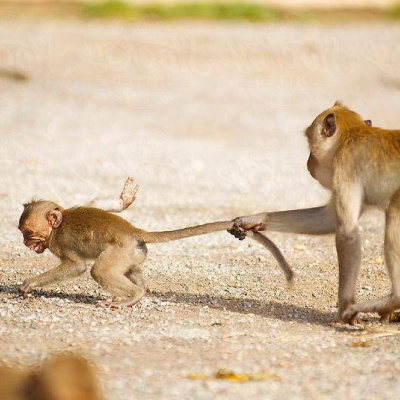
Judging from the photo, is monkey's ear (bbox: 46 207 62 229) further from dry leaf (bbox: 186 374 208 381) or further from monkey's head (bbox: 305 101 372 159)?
dry leaf (bbox: 186 374 208 381)

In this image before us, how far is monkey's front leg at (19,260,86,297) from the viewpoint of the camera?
259 inches

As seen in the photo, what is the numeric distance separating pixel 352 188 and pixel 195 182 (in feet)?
18.9

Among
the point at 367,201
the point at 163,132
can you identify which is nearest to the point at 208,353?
the point at 367,201

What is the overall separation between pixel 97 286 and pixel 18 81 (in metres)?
11.8

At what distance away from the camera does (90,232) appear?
650cm

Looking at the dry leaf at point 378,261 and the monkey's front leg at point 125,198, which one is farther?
the dry leaf at point 378,261

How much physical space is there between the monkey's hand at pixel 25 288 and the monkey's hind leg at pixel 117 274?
1.74 feet

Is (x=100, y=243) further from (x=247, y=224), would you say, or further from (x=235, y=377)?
(x=235, y=377)

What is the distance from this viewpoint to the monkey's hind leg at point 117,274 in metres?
6.31

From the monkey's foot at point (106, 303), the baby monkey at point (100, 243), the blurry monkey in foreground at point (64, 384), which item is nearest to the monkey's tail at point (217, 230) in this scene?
the baby monkey at point (100, 243)

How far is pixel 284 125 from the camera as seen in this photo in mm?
15969

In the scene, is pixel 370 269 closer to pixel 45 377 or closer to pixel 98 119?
pixel 45 377

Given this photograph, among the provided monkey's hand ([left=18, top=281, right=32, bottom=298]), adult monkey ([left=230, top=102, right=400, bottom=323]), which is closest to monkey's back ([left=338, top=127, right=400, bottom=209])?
adult monkey ([left=230, top=102, right=400, bottom=323])

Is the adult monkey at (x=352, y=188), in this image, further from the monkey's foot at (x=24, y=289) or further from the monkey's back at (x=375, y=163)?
the monkey's foot at (x=24, y=289)
